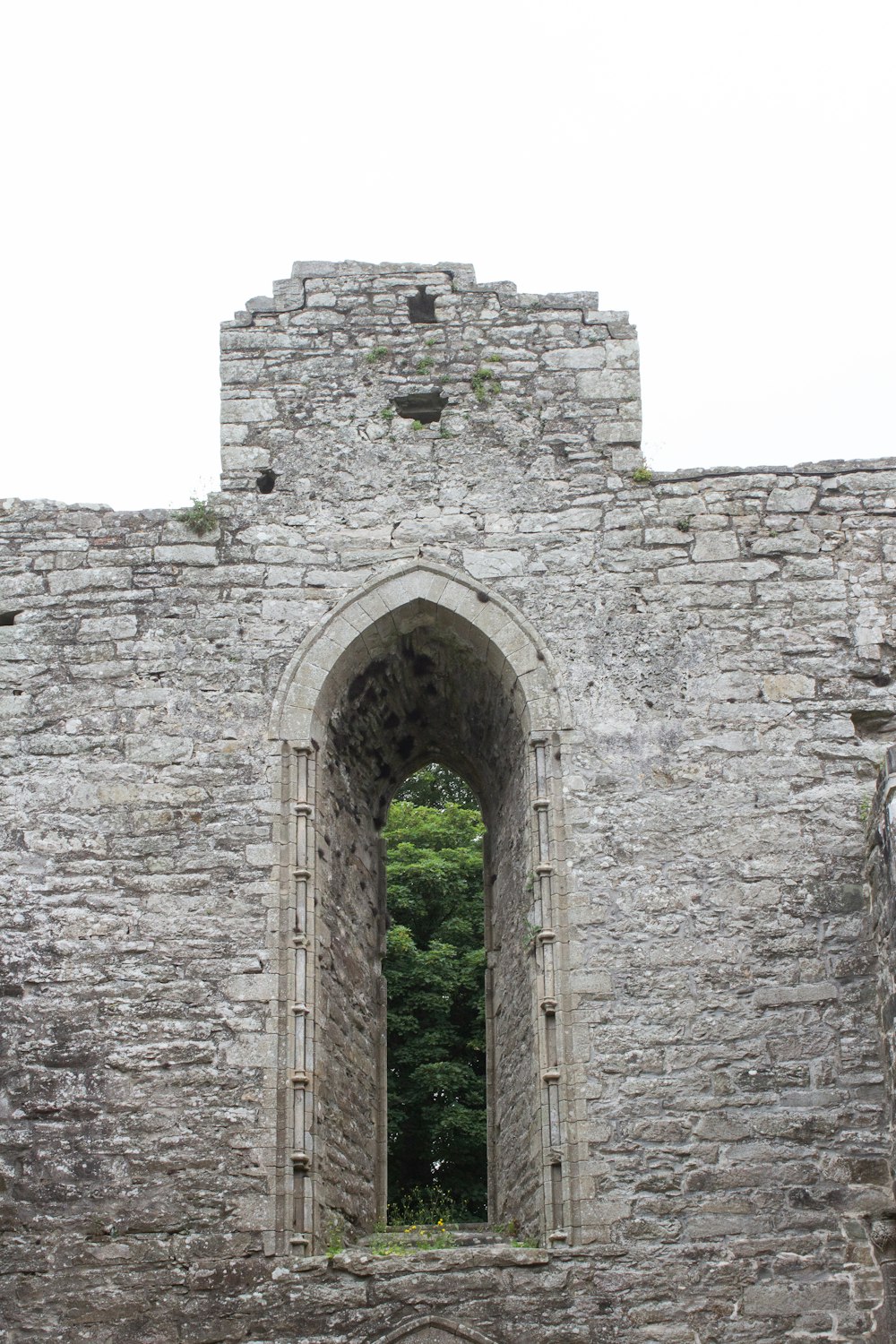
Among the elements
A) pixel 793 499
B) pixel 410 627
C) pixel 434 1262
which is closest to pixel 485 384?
pixel 410 627

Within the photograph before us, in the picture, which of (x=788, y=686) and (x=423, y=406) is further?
(x=423, y=406)

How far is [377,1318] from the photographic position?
7270 millimetres

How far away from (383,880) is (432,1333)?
3432 mm

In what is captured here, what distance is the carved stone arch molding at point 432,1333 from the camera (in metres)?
7.20

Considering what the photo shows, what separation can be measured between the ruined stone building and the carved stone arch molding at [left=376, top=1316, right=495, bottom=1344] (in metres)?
0.02

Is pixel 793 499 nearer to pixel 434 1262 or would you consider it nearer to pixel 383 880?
pixel 383 880

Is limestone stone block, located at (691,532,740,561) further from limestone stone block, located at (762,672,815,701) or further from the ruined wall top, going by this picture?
limestone stone block, located at (762,672,815,701)

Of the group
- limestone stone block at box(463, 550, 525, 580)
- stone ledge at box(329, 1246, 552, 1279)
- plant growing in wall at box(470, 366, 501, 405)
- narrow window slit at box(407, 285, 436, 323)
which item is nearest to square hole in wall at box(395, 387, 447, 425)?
plant growing in wall at box(470, 366, 501, 405)

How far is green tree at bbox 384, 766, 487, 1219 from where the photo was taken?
45.1 feet

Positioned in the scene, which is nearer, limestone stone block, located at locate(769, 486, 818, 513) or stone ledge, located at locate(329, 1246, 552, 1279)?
stone ledge, located at locate(329, 1246, 552, 1279)

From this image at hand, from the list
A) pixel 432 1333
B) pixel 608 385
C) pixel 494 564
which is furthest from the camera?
pixel 608 385

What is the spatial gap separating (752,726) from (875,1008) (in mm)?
1690

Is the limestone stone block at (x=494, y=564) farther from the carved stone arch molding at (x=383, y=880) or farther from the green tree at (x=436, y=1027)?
the green tree at (x=436, y=1027)

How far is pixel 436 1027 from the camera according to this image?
14.5 m
